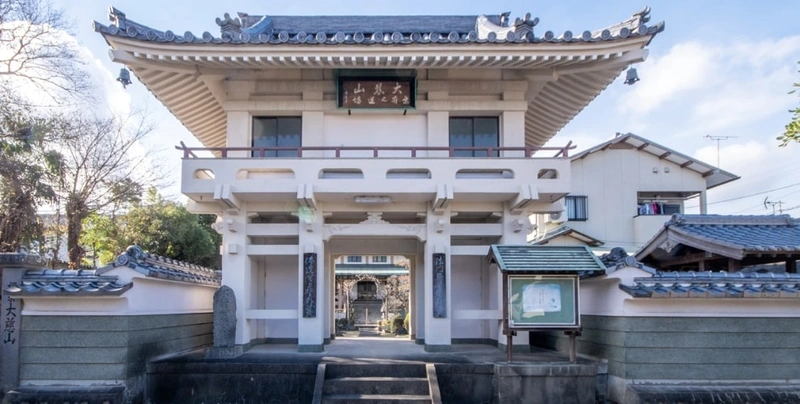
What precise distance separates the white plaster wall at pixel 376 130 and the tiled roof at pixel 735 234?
470 cm

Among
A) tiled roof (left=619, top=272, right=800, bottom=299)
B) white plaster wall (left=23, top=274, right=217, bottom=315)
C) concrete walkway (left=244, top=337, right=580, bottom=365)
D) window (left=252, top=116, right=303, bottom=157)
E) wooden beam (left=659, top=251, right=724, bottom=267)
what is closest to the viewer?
tiled roof (left=619, top=272, right=800, bottom=299)

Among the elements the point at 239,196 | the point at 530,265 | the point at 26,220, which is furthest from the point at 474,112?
the point at 26,220

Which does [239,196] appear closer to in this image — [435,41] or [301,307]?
[301,307]

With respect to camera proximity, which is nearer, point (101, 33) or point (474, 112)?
point (101, 33)

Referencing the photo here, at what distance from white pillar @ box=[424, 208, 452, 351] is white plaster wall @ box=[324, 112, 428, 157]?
156 centimetres

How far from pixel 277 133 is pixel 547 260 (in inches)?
225

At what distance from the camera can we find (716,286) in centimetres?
735

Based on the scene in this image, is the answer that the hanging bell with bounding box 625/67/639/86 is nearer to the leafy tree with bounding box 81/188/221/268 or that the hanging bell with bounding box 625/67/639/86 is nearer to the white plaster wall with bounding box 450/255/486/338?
the white plaster wall with bounding box 450/255/486/338

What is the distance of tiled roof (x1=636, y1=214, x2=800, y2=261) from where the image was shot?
8.23 meters

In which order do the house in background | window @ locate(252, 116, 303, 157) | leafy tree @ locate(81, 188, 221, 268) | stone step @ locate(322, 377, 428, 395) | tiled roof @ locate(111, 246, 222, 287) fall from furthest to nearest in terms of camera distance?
1. the house in background
2. leafy tree @ locate(81, 188, 221, 268)
3. window @ locate(252, 116, 303, 157)
4. stone step @ locate(322, 377, 428, 395)
5. tiled roof @ locate(111, 246, 222, 287)

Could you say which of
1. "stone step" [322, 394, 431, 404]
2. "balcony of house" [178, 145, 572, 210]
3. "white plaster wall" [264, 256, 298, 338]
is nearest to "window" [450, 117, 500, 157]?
Answer: "balcony of house" [178, 145, 572, 210]

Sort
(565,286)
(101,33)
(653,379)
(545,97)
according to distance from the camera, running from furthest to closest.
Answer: (545,97)
(101,33)
(565,286)
(653,379)

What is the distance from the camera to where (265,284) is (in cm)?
1173

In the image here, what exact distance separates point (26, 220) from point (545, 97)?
12.8 meters
